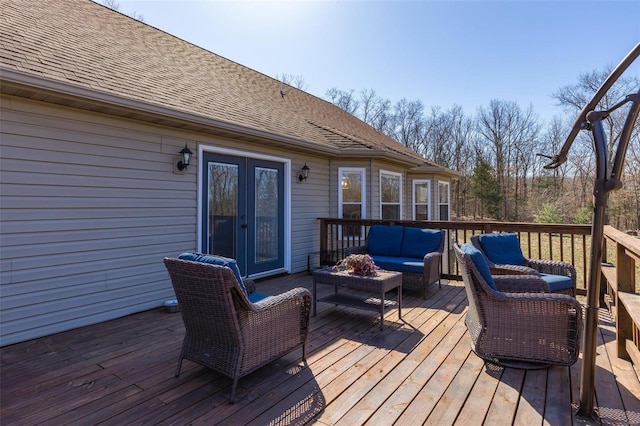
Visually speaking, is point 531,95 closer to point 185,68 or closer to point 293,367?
point 185,68

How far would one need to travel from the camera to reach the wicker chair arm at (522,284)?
126 inches

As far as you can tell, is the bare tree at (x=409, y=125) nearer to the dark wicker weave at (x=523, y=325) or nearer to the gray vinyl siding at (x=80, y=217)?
the gray vinyl siding at (x=80, y=217)

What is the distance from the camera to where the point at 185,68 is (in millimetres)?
6383

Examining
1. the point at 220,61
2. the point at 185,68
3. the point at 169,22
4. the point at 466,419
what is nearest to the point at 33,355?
the point at 466,419

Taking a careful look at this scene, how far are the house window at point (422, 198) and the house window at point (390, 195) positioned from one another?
240cm

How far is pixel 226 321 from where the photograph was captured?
2312mm

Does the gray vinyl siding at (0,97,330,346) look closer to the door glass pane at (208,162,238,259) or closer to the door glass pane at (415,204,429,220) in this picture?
the door glass pane at (208,162,238,259)

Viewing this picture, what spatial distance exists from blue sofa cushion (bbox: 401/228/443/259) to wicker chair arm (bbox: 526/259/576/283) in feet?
4.51

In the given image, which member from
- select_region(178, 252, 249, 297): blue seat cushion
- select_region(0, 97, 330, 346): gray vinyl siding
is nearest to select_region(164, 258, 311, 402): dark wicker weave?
select_region(178, 252, 249, 297): blue seat cushion

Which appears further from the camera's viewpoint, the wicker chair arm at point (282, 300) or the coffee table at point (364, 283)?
the coffee table at point (364, 283)

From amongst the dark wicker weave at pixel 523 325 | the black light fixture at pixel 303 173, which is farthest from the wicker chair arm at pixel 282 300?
the black light fixture at pixel 303 173

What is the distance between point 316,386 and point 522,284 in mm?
2177

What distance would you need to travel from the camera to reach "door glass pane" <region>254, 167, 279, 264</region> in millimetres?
5875

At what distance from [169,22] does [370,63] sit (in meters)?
6.68
